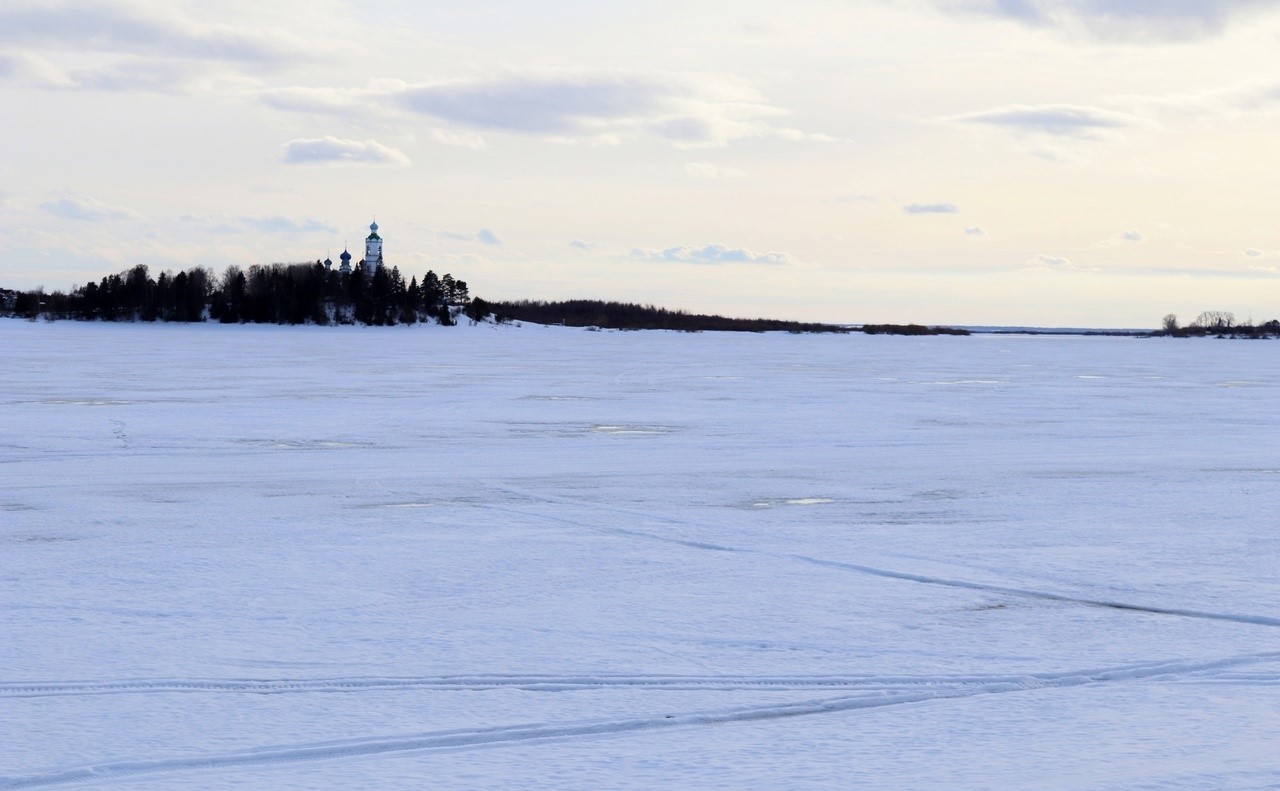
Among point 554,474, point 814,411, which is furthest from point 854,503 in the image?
point 814,411

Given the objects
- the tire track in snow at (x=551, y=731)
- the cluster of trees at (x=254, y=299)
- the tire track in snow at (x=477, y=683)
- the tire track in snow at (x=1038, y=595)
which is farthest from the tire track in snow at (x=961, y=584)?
the cluster of trees at (x=254, y=299)

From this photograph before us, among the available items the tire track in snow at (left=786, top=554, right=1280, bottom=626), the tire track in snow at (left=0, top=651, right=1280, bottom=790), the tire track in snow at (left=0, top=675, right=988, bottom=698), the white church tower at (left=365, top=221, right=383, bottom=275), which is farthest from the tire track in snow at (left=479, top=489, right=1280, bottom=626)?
the white church tower at (left=365, top=221, right=383, bottom=275)

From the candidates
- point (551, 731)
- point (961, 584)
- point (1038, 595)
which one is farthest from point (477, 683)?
point (1038, 595)

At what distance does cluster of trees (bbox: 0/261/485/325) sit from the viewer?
306ft

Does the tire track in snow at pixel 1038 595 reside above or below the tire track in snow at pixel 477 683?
above

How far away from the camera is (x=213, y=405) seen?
1538 centimetres

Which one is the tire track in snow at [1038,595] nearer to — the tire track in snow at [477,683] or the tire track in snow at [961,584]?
the tire track in snow at [961,584]

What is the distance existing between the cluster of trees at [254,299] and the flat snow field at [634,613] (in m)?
84.4

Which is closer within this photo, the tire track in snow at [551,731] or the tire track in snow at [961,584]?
the tire track in snow at [551,731]

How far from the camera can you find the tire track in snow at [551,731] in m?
3.16

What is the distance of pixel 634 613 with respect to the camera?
4.91 metres

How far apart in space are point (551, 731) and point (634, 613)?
56.7 inches

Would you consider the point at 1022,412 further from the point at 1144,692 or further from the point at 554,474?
the point at 1144,692

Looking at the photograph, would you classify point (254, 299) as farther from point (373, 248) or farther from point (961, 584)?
point (961, 584)
